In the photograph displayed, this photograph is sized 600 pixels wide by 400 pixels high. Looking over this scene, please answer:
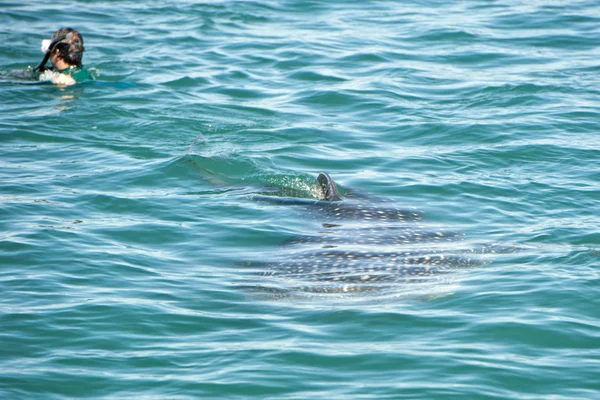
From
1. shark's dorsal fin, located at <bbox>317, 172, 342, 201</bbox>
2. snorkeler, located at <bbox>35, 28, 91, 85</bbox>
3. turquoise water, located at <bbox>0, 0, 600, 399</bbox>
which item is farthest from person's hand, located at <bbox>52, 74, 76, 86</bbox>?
shark's dorsal fin, located at <bbox>317, 172, 342, 201</bbox>

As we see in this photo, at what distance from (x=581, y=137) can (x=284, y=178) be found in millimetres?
4276

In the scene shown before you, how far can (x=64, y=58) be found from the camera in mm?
14375

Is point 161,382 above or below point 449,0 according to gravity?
below

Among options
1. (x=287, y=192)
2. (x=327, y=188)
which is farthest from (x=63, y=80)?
(x=327, y=188)

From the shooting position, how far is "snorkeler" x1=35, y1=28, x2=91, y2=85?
1425cm

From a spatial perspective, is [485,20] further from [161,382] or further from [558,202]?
[161,382]

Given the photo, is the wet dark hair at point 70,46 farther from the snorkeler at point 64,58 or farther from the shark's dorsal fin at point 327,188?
the shark's dorsal fin at point 327,188

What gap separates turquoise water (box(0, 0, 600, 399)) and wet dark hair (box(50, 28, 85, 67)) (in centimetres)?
49

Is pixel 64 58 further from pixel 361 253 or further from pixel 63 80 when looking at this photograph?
pixel 361 253

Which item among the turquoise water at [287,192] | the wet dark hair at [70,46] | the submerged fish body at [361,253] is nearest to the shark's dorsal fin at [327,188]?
the submerged fish body at [361,253]

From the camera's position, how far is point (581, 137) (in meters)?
12.2

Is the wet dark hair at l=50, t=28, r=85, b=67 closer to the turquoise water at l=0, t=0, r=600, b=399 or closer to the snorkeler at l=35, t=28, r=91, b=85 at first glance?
the snorkeler at l=35, t=28, r=91, b=85

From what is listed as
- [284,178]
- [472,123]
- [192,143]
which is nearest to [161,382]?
[284,178]

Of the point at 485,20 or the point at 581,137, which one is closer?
the point at 581,137
